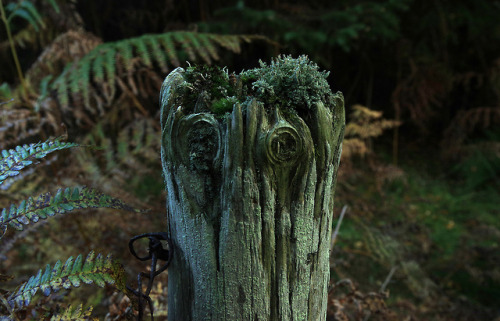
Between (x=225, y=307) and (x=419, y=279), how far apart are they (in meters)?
3.29

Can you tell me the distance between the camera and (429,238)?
16.0ft

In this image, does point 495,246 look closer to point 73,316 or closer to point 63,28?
point 73,316

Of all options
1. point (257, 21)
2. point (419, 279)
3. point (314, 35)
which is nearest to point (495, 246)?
point (419, 279)

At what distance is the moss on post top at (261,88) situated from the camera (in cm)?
120

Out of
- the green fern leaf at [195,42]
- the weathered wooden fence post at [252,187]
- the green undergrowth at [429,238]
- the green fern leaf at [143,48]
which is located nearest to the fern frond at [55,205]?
the weathered wooden fence post at [252,187]

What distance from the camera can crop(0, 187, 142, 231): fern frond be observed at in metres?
1.31

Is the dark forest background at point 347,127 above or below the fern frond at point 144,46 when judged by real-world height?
below

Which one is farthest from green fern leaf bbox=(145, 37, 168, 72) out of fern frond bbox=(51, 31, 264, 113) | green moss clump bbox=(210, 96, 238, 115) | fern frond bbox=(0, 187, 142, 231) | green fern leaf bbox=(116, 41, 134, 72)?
green moss clump bbox=(210, 96, 238, 115)

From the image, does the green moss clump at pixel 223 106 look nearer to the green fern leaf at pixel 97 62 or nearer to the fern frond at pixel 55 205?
the fern frond at pixel 55 205

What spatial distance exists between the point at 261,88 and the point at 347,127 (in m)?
3.77

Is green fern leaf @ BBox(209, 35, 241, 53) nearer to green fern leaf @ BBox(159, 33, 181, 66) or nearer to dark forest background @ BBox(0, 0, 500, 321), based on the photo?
dark forest background @ BBox(0, 0, 500, 321)

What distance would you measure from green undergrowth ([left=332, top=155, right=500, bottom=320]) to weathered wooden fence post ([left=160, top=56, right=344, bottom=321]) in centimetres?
220

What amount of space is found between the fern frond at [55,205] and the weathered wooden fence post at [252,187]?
262mm

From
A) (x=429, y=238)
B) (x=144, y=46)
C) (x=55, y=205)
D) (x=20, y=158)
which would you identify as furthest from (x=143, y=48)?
(x=429, y=238)
